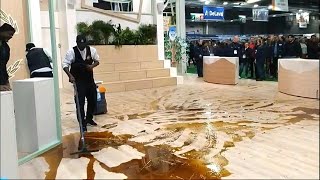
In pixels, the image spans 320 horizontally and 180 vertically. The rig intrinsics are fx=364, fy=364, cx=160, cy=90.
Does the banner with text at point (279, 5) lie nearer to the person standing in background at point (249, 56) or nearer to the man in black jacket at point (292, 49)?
the man in black jacket at point (292, 49)

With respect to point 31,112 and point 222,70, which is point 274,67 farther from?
point 31,112

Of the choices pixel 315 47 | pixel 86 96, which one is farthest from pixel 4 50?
pixel 315 47

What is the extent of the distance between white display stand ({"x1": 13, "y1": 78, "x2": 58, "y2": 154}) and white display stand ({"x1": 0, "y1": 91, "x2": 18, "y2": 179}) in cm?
94

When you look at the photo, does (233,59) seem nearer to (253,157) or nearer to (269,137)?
(269,137)

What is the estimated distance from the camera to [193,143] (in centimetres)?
434

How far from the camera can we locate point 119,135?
191 inches

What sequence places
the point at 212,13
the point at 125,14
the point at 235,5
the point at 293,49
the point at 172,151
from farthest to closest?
the point at 235,5 → the point at 212,13 → the point at 125,14 → the point at 293,49 → the point at 172,151

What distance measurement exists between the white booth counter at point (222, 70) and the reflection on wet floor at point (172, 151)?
4.68m

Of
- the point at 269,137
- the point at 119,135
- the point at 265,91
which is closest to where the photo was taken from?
the point at 269,137

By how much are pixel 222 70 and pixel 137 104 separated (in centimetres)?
424

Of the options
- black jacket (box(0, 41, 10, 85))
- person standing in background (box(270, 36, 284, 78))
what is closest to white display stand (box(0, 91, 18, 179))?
black jacket (box(0, 41, 10, 85))

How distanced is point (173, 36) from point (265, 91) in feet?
21.3

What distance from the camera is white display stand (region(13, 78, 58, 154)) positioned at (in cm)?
404

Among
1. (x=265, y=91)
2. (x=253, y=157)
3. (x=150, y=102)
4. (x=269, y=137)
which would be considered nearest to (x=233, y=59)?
(x=265, y=91)
